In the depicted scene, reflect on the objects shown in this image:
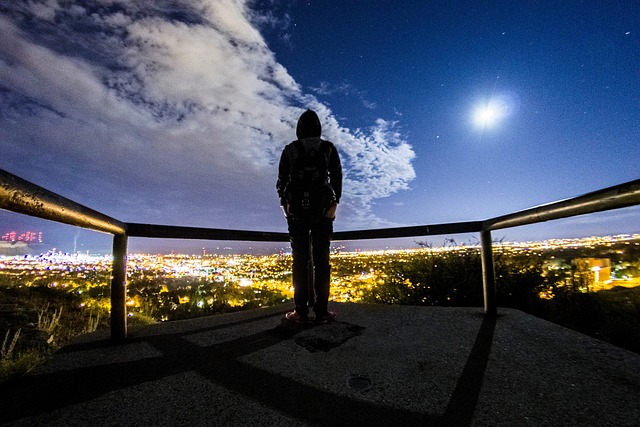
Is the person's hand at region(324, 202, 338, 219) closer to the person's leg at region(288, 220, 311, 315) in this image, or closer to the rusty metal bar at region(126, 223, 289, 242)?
the person's leg at region(288, 220, 311, 315)

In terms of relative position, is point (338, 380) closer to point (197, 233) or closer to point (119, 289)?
point (119, 289)

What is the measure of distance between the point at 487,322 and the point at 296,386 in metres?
2.25

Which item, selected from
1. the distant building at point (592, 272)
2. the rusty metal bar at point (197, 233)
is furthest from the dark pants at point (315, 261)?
the distant building at point (592, 272)

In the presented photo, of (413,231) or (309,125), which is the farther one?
(413,231)

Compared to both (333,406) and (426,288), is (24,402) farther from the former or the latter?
(426,288)

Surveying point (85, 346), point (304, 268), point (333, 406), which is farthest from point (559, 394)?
point (85, 346)

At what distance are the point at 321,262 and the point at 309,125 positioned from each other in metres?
1.64

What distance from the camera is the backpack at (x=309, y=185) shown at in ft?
9.57

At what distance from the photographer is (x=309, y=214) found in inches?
114

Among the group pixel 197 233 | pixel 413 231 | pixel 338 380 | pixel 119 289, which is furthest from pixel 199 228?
pixel 413 231

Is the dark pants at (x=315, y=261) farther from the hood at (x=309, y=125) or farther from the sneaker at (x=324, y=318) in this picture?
the hood at (x=309, y=125)

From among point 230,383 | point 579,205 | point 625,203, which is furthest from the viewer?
point 579,205

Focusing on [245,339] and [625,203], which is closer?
[625,203]

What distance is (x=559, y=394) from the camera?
1.42m
